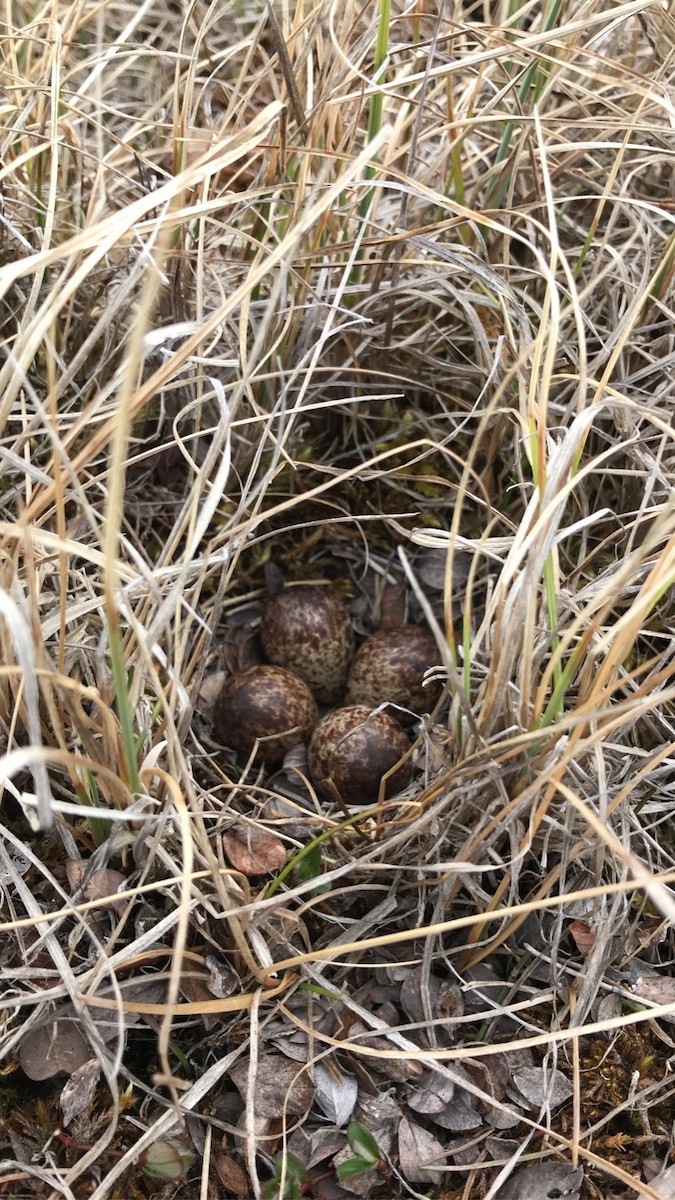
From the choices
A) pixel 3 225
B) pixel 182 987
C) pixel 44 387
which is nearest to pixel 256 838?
pixel 182 987

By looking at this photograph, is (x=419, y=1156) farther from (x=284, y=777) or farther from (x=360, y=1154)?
(x=284, y=777)

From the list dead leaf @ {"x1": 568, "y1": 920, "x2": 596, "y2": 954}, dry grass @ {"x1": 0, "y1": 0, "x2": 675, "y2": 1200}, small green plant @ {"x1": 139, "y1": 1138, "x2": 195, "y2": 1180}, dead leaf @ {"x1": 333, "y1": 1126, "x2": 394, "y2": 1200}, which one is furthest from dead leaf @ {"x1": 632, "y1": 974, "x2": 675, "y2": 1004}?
small green plant @ {"x1": 139, "y1": 1138, "x2": 195, "y2": 1180}

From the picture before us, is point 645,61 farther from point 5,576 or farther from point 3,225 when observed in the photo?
point 5,576

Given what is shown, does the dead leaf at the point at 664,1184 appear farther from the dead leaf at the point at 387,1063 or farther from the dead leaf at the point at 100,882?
the dead leaf at the point at 100,882

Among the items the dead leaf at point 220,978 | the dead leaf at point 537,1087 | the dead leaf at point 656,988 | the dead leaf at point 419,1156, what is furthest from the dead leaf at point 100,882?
the dead leaf at point 656,988

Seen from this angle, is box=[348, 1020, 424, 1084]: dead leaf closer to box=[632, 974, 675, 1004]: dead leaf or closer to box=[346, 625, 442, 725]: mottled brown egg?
box=[632, 974, 675, 1004]: dead leaf

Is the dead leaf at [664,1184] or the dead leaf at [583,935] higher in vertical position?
the dead leaf at [583,935]
